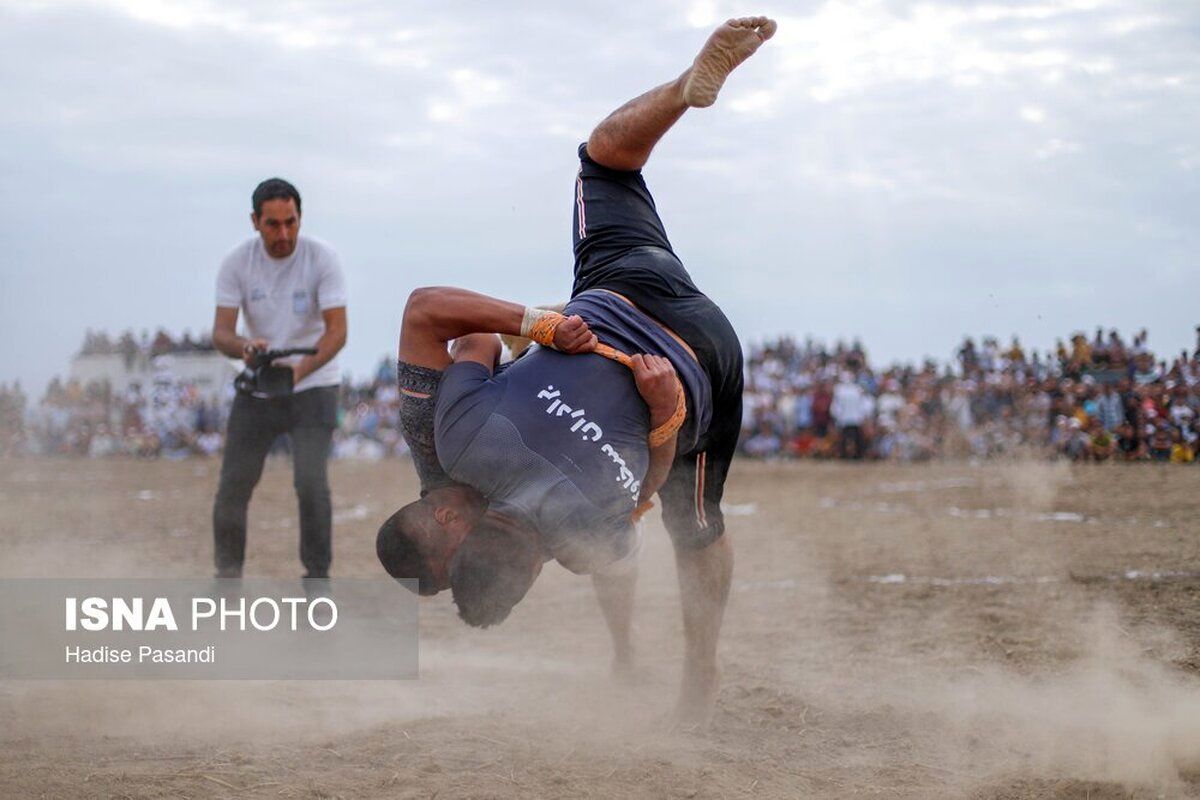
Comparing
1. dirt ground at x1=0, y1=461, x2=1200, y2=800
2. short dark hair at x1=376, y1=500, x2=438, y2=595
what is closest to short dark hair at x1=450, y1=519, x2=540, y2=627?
short dark hair at x1=376, y1=500, x2=438, y2=595

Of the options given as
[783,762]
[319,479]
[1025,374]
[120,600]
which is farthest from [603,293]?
[1025,374]

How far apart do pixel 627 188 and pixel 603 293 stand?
0.58 meters

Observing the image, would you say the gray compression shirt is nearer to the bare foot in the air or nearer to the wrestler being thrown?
the wrestler being thrown

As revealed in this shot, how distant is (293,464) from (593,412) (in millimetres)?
3046

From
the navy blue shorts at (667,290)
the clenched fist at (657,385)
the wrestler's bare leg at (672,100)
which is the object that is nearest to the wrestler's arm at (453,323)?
the clenched fist at (657,385)

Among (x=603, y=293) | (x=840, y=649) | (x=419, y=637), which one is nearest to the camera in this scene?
(x=603, y=293)

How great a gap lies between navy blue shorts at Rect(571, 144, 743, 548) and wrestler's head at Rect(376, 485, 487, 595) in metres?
1.06

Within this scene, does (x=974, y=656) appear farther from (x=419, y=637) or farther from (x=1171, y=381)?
(x=1171, y=381)

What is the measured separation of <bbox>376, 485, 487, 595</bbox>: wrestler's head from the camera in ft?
10.9

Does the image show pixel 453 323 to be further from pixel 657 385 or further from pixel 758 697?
pixel 758 697

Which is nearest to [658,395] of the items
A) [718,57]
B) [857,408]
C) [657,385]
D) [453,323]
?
[657,385]

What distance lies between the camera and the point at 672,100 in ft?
13.0

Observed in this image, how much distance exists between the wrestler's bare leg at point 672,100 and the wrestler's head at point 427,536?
1528mm

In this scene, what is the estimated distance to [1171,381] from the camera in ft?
36.1
